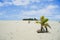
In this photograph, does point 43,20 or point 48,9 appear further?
point 43,20

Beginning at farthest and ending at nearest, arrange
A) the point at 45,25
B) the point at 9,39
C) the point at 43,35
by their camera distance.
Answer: the point at 45,25, the point at 43,35, the point at 9,39

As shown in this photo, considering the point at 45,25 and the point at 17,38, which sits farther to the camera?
the point at 45,25

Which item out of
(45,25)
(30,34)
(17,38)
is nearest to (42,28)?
(45,25)

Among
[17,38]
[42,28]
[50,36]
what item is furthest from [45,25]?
[17,38]

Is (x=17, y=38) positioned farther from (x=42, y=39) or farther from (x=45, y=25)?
(x=45, y=25)

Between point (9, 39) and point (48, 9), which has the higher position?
point (48, 9)

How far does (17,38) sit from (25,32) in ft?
1.41

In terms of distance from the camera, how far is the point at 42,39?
11.8ft

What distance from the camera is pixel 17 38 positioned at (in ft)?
11.9

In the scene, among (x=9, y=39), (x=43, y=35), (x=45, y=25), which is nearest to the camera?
(x=9, y=39)

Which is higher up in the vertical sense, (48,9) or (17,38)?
(48,9)

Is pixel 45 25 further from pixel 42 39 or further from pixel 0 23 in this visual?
pixel 0 23

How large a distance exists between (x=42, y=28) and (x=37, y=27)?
0.46ft

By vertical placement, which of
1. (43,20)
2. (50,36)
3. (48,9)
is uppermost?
(48,9)
